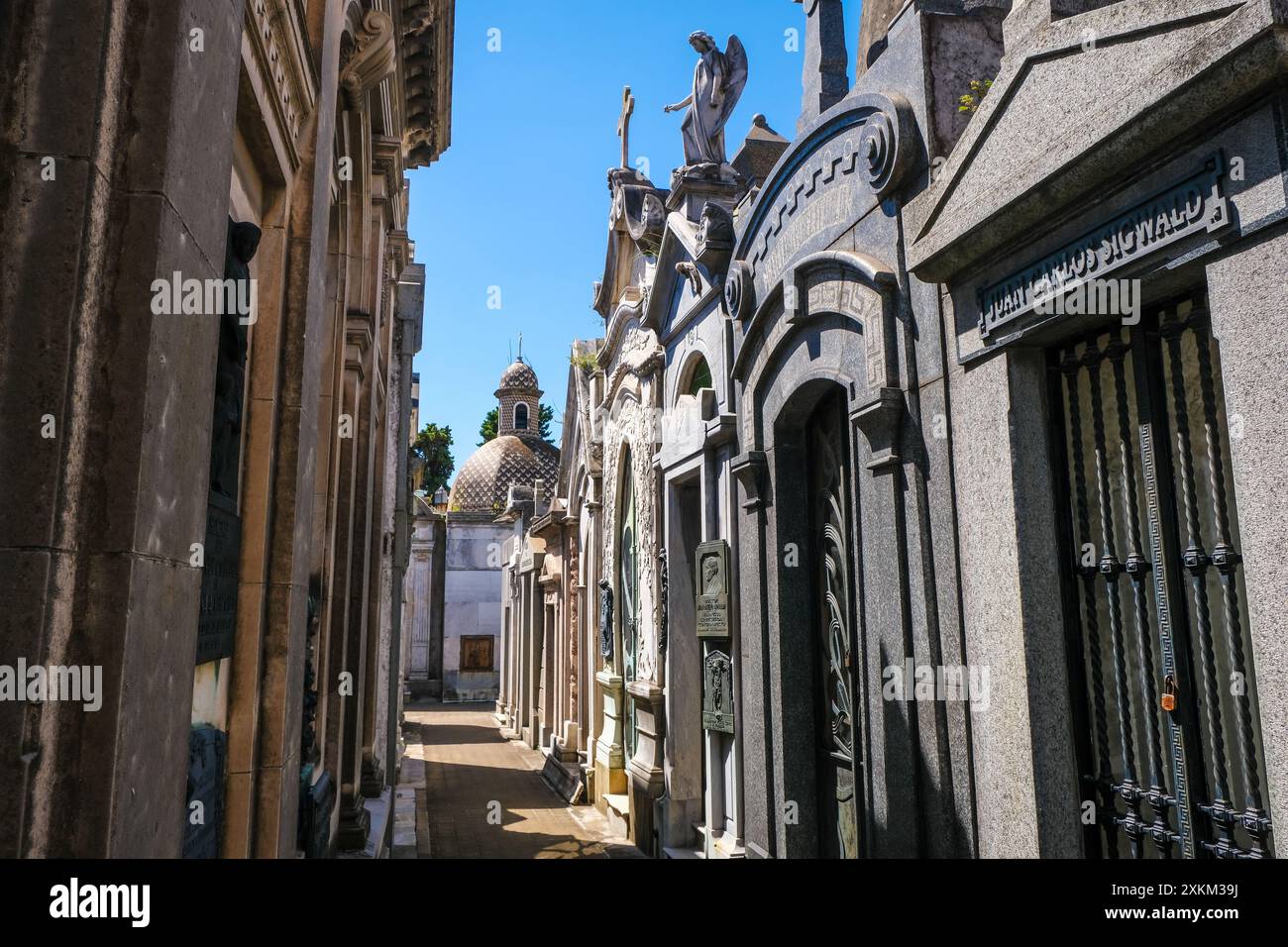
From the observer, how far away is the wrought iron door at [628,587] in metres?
11.9

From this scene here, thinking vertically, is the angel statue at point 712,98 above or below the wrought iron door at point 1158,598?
above

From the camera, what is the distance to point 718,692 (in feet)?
27.0

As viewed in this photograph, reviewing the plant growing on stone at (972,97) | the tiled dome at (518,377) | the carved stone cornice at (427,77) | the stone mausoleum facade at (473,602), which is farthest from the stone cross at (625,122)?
the tiled dome at (518,377)

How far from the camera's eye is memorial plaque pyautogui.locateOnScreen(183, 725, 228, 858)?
305 cm

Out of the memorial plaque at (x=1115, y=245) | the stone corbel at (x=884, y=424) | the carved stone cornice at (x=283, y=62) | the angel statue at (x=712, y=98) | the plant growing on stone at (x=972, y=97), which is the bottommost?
the stone corbel at (x=884, y=424)

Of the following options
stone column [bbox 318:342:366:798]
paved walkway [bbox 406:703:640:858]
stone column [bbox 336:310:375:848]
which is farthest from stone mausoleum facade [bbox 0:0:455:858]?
paved walkway [bbox 406:703:640:858]

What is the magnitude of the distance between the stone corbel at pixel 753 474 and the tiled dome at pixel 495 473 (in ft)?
105

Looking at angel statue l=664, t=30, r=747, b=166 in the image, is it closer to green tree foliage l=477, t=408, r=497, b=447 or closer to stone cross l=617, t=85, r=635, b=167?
stone cross l=617, t=85, r=635, b=167

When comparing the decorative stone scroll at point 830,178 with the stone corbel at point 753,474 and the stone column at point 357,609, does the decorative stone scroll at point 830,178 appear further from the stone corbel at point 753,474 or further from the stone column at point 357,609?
the stone column at point 357,609

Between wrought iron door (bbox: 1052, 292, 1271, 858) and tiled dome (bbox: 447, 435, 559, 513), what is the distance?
35.4 meters

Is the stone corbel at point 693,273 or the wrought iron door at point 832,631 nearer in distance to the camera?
the wrought iron door at point 832,631

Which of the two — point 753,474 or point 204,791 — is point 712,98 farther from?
point 204,791

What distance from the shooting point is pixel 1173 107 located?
3156 millimetres

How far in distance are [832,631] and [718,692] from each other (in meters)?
2.03
